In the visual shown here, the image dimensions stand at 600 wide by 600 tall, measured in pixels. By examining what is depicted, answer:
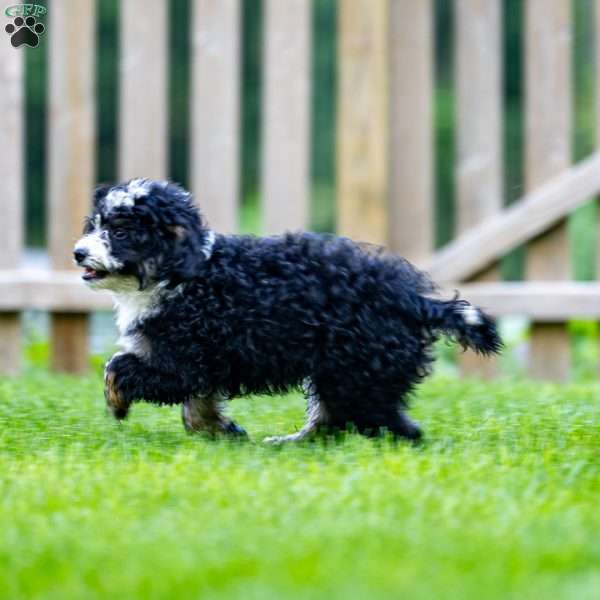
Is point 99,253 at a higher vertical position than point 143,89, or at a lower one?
lower

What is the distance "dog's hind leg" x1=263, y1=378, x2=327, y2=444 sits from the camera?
4855mm

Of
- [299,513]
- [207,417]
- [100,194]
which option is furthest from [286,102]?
[299,513]

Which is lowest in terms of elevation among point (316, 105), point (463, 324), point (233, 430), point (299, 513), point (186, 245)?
point (233, 430)

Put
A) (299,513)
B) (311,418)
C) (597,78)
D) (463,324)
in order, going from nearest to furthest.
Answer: (299,513)
(463,324)
(311,418)
(597,78)

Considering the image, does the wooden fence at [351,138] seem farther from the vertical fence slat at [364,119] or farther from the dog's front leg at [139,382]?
the dog's front leg at [139,382]

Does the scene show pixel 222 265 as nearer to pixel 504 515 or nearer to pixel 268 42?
pixel 504 515

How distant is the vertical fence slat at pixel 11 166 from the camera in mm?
7754

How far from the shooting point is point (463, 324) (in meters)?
4.73

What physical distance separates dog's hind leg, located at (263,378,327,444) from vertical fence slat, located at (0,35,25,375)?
3.32 m

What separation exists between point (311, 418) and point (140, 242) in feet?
3.07

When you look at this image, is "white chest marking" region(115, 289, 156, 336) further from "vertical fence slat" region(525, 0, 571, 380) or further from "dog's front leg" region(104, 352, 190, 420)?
"vertical fence slat" region(525, 0, 571, 380)

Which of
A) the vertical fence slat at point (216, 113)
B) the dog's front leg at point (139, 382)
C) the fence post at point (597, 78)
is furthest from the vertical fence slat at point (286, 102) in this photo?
the dog's front leg at point (139, 382)

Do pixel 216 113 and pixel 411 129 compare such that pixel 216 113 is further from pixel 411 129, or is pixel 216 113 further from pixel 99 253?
pixel 99 253

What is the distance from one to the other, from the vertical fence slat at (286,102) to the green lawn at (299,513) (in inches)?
111
